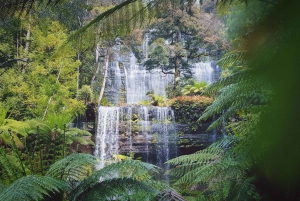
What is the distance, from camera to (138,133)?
812cm

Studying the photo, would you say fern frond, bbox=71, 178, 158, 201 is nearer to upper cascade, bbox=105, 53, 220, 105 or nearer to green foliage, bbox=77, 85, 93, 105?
green foliage, bbox=77, 85, 93, 105

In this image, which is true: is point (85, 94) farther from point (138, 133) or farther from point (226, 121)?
point (226, 121)

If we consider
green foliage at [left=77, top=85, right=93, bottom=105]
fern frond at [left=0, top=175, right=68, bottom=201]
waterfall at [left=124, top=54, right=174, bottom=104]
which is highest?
waterfall at [left=124, top=54, right=174, bottom=104]

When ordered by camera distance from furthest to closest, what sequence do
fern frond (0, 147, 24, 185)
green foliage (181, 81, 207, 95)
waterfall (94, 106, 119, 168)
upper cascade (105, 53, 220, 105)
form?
upper cascade (105, 53, 220, 105) < green foliage (181, 81, 207, 95) < waterfall (94, 106, 119, 168) < fern frond (0, 147, 24, 185)

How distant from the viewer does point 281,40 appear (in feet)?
1.83

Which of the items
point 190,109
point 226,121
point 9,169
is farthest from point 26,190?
point 190,109

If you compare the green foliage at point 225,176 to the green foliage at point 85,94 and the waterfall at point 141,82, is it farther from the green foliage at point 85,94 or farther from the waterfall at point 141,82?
the waterfall at point 141,82

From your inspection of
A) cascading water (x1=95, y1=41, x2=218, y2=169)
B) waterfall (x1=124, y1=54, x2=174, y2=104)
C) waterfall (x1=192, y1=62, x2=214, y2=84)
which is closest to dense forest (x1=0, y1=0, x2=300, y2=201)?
cascading water (x1=95, y1=41, x2=218, y2=169)

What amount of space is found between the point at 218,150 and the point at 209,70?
10199 millimetres

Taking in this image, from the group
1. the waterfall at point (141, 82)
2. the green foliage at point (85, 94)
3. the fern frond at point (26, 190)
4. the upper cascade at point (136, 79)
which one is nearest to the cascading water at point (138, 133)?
the green foliage at point (85, 94)

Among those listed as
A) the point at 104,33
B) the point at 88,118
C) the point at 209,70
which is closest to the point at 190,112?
the point at 88,118

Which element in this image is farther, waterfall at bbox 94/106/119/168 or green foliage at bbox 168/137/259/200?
waterfall at bbox 94/106/119/168

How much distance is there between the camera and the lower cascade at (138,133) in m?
7.92

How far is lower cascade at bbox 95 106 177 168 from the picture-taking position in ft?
26.0
